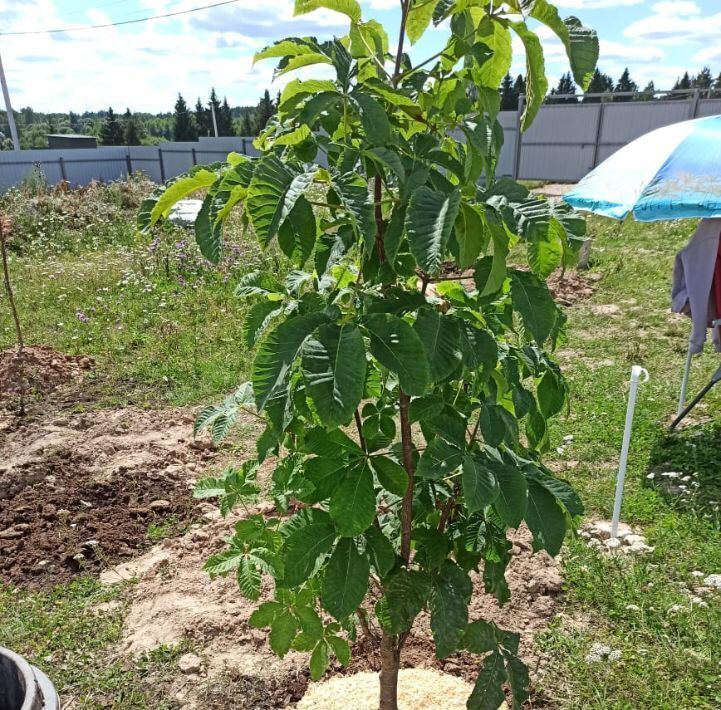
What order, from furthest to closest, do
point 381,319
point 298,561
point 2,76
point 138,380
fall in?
1. point 2,76
2. point 138,380
3. point 298,561
4. point 381,319

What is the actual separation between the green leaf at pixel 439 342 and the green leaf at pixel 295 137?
16.9 inches

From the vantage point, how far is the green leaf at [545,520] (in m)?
1.36

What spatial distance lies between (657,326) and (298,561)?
6478 millimetres

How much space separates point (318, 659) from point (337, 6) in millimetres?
1642

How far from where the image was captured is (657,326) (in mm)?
Answer: 6910

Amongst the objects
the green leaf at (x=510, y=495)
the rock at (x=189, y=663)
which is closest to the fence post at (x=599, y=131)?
the rock at (x=189, y=663)

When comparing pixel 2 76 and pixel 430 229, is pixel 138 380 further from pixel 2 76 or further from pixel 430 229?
pixel 2 76

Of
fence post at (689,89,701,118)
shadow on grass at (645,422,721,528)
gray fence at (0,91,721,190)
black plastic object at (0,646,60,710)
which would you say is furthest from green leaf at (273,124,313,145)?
fence post at (689,89,701,118)

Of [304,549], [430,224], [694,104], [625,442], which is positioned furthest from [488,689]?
[694,104]

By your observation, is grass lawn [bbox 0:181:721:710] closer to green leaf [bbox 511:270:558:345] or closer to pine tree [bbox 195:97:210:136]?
green leaf [bbox 511:270:558:345]

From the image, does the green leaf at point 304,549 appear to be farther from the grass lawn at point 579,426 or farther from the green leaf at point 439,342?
the grass lawn at point 579,426

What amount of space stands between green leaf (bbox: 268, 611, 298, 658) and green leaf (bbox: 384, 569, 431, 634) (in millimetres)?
283

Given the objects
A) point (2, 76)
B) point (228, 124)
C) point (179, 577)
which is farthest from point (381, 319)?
point (228, 124)

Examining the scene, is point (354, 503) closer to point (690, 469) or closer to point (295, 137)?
point (295, 137)
